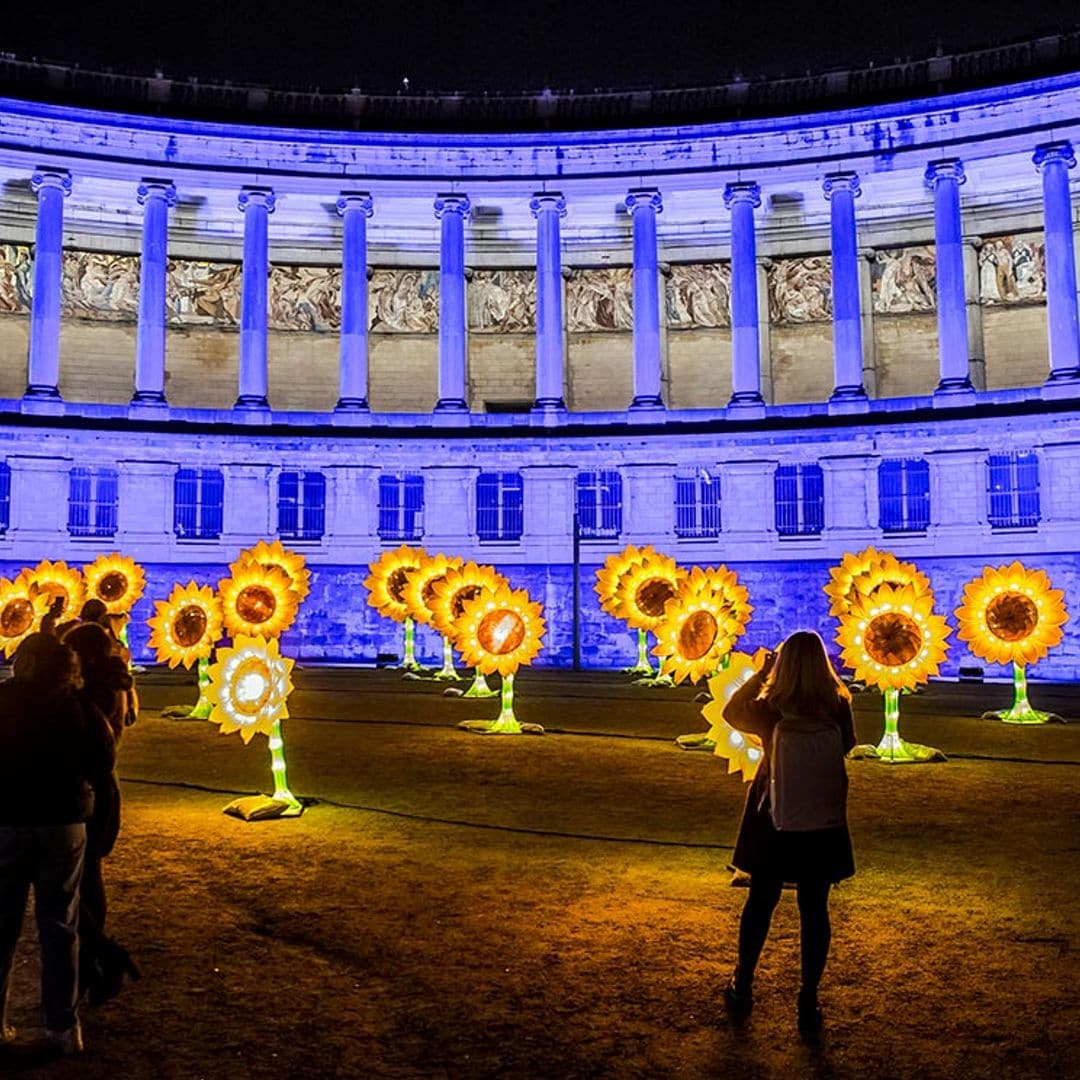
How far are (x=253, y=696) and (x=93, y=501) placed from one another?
105ft

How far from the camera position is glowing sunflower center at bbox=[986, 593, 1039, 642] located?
2238 centimetres

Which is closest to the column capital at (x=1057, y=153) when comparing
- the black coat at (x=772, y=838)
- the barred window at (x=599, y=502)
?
the barred window at (x=599, y=502)

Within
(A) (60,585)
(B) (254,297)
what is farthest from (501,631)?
(B) (254,297)

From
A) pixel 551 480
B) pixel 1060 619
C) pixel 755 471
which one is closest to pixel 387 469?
pixel 551 480

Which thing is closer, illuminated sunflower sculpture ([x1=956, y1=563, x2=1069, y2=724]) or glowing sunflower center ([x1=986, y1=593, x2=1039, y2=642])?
illuminated sunflower sculpture ([x1=956, y1=563, x2=1069, y2=724])

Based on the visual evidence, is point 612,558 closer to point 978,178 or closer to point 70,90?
point 978,178

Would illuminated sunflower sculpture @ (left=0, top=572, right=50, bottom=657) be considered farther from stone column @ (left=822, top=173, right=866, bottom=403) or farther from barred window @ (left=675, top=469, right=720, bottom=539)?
stone column @ (left=822, top=173, right=866, bottom=403)

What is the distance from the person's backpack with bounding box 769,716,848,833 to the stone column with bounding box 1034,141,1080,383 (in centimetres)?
3919

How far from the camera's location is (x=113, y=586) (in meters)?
31.1

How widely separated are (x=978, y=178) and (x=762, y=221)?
28.5 feet

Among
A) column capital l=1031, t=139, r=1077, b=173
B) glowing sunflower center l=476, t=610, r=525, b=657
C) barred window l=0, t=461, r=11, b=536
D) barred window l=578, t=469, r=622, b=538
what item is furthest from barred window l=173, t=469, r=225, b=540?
column capital l=1031, t=139, r=1077, b=173

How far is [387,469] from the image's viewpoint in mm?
46344

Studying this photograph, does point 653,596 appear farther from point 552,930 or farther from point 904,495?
point 552,930

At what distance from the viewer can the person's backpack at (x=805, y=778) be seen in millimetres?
7664
